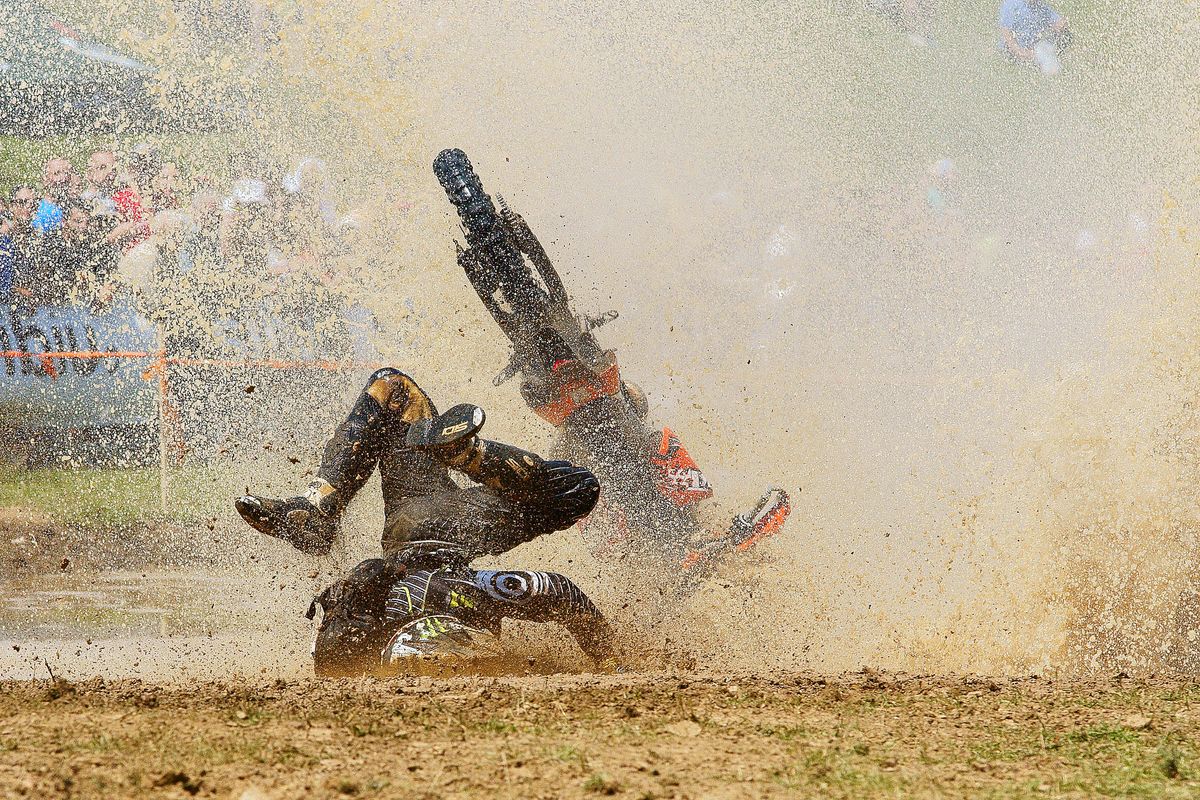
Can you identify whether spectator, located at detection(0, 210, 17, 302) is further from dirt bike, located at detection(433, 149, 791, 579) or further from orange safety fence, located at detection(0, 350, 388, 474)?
dirt bike, located at detection(433, 149, 791, 579)

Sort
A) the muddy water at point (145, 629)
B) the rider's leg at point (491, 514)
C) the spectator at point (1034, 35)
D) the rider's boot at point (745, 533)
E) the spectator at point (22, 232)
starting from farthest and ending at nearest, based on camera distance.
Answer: the spectator at point (1034, 35)
the spectator at point (22, 232)
the rider's boot at point (745, 533)
the muddy water at point (145, 629)
the rider's leg at point (491, 514)

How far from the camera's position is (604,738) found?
4141 millimetres

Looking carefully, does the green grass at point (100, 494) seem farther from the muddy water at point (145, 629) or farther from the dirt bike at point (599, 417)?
the dirt bike at point (599, 417)

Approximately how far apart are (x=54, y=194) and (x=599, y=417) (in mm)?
7750

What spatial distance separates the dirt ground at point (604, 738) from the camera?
11.6ft

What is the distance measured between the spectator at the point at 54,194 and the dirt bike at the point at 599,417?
21.9 feet

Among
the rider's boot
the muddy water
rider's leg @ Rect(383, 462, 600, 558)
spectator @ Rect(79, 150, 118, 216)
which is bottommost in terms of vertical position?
the muddy water

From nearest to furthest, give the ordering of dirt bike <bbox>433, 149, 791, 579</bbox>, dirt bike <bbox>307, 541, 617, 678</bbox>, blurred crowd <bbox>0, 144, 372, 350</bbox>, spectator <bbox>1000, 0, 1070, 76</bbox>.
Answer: dirt bike <bbox>307, 541, 617, 678</bbox>, dirt bike <bbox>433, 149, 791, 579</bbox>, blurred crowd <bbox>0, 144, 372, 350</bbox>, spectator <bbox>1000, 0, 1070, 76</bbox>

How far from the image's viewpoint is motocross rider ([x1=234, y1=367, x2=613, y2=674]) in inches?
229

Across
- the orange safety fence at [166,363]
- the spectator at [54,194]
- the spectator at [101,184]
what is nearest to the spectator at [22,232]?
the spectator at [54,194]

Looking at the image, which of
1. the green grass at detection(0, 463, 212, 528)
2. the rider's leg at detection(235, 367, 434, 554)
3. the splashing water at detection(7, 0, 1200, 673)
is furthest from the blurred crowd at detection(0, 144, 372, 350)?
the rider's leg at detection(235, 367, 434, 554)

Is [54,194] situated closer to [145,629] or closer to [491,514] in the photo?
[145,629]

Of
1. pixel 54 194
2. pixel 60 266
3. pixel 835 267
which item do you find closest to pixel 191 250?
pixel 60 266

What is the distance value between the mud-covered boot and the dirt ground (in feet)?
2.45
